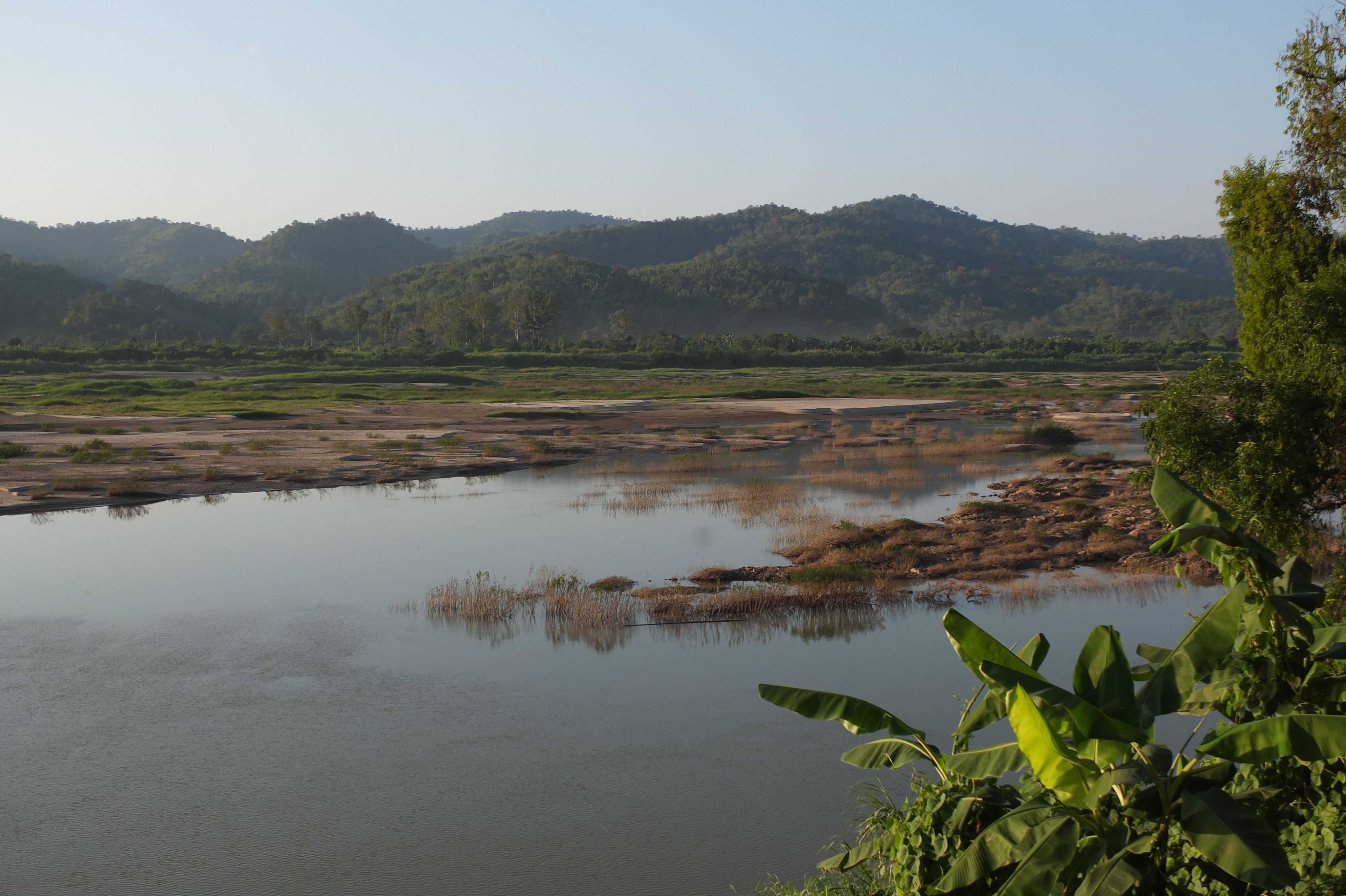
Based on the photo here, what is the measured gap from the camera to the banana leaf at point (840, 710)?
4.73 m

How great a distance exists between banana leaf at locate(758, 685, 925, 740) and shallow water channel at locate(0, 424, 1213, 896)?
4342 mm

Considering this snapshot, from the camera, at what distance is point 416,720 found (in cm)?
1230

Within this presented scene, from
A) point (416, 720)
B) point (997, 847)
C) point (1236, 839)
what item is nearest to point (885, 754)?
point (997, 847)

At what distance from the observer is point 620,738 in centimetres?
1171

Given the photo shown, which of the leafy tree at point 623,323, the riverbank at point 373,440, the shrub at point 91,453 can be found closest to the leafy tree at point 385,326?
the leafy tree at point 623,323

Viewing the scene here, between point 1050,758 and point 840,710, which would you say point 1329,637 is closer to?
point 1050,758

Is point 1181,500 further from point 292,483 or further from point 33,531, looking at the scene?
point 292,483

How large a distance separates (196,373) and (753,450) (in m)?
58.8

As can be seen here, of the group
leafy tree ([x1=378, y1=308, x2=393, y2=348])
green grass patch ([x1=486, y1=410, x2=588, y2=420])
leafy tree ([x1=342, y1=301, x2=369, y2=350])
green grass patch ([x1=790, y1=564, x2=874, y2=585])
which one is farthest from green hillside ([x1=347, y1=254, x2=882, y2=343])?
green grass patch ([x1=790, y1=564, x2=874, y2=585])

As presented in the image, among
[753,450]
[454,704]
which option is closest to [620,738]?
[454,704]

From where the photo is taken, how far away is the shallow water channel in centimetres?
905

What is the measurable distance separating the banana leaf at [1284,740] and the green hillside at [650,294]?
512 ft

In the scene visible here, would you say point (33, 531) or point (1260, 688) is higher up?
point (1260, 688)

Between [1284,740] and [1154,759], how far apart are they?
1.48 ft
